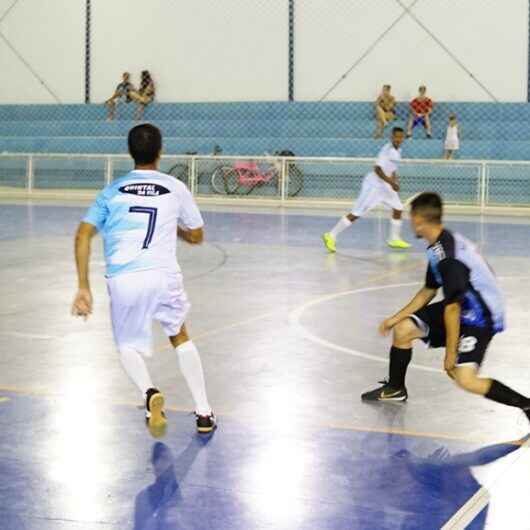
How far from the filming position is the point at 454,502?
213 inches

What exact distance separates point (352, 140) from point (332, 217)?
5929mm

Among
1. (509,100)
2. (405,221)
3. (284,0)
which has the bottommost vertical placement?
(405,221)

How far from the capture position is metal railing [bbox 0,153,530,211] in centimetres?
2420

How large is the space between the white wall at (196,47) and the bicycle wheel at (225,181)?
16.2 feet

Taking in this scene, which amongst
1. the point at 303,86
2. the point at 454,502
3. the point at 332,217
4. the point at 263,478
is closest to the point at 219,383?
the point at 263,478

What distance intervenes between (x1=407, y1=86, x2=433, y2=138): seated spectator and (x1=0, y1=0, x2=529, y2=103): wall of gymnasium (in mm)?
823

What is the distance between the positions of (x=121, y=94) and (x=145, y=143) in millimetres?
26307

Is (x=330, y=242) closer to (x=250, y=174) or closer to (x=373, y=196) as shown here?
(x=373, y=196)

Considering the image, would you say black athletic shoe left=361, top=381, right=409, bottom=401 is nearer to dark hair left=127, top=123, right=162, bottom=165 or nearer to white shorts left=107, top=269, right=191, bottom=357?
white shorts left=107, top=269, right=191, bottom=357

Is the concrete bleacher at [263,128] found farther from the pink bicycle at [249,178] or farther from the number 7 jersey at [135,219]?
the number 7 jersey at [135,219]

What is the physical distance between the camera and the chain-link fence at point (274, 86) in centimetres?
2720

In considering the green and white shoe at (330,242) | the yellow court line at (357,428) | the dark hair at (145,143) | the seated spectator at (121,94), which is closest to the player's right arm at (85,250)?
the dark hair at (145,143)

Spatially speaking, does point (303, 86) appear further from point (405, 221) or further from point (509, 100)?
point (405, 221)

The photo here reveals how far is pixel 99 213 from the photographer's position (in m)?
6.31
